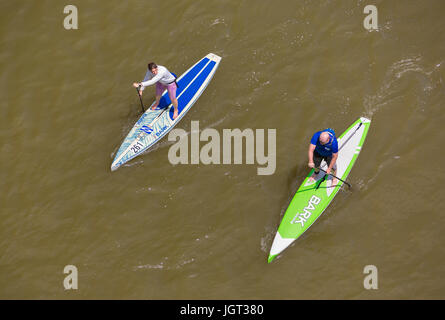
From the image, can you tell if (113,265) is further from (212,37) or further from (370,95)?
(370,95)

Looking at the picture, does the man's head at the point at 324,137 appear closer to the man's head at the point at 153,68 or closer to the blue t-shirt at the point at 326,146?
the blue t-shirt at the point at 326,146

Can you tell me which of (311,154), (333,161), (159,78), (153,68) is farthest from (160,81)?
(333,161)

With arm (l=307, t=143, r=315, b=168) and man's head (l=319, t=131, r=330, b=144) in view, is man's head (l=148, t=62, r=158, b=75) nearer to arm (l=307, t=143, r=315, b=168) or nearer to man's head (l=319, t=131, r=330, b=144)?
arm (l=307, t=143, r=315, b=168)

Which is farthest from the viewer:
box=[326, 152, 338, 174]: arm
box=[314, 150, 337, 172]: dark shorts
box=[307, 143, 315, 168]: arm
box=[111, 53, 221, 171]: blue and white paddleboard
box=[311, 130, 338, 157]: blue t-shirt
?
box=[111, 53, 221, 171]: blue and white paddleboard

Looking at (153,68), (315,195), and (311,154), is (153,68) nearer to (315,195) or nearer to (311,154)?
(311,154)

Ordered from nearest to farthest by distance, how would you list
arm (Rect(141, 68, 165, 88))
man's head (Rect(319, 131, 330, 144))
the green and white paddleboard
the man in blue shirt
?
man's head (Rect(319, 131, 330, 144)), the man in blue shirt, arm (Rect(141, 68, 165, 88)), the green and white paddleboard

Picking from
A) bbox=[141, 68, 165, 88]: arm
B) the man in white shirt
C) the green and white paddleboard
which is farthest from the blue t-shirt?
bbox=[141, 68, 165, 88]: arm
